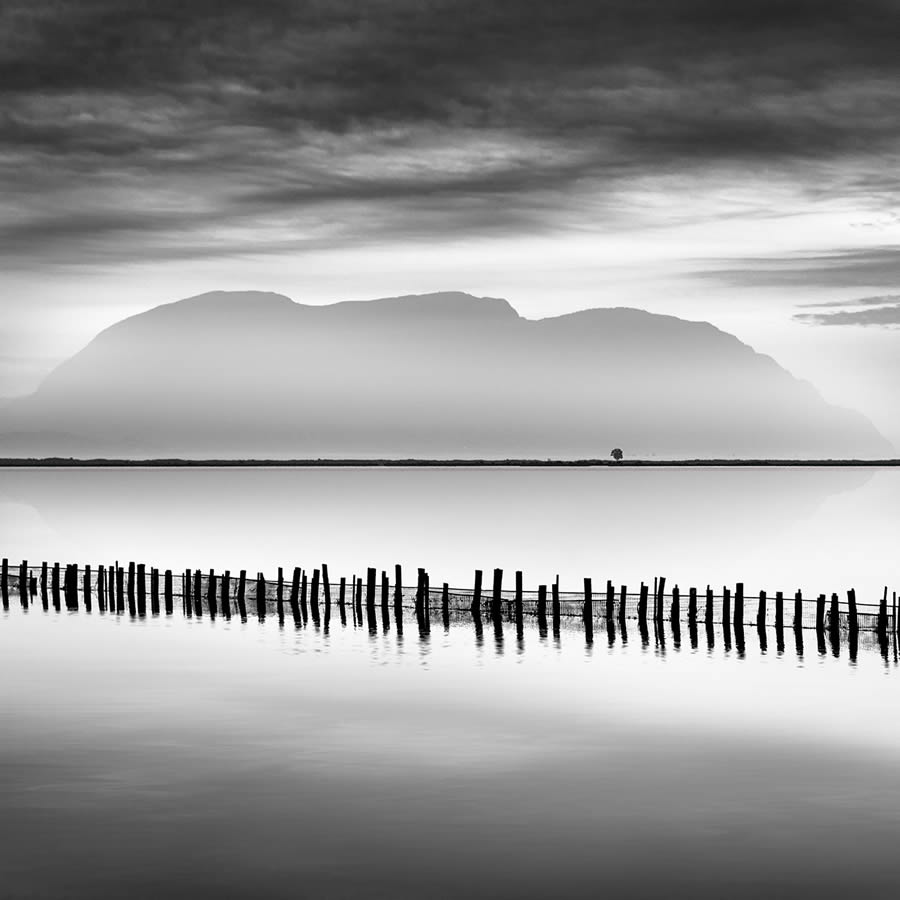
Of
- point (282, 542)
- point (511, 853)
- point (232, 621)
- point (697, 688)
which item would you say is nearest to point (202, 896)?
point (511, 853)

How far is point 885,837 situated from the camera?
16.5 meters

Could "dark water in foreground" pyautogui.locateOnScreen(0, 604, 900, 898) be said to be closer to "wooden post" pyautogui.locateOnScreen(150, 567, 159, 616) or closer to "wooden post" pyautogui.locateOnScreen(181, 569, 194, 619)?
"wooden post" pyautogui.locateOnScreen(181, 569, 194, 619)

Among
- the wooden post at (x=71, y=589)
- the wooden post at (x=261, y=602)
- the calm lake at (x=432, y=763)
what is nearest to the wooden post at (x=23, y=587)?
the wooden post at (x=71, y=589)

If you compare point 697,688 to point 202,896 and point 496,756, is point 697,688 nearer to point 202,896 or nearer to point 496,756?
point 496,756

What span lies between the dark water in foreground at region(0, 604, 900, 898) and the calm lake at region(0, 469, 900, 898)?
0.05 meters

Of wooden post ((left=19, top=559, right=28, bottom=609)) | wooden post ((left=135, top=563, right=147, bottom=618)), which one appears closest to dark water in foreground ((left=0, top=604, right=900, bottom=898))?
wooden post ((left=135, top=563, right=147, bottom=618))

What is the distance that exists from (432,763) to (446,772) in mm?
690

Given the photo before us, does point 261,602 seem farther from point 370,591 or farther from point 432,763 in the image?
point 432,763

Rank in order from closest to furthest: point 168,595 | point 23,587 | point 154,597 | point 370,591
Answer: point 370,591 → point 168,595 → point 154,597 → point 23,587

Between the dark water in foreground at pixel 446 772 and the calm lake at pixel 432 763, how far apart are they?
5cm

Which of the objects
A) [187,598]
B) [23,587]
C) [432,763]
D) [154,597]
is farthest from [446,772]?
[23,587]

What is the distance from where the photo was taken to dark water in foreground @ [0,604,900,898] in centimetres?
1523

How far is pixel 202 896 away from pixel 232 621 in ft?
78.4

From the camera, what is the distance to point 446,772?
20.0 m
